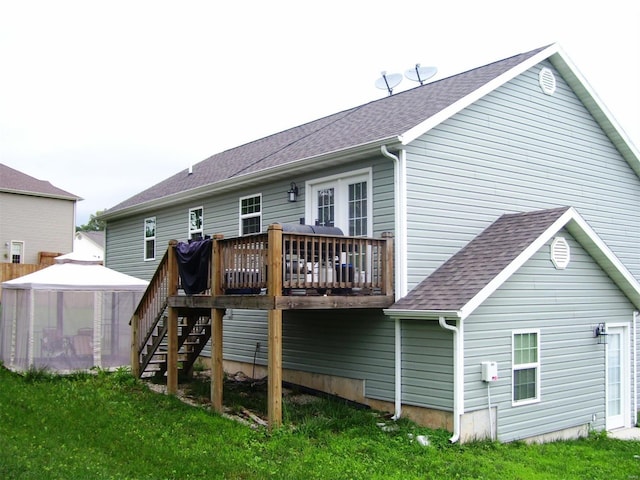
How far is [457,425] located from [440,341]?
1258 millimetres

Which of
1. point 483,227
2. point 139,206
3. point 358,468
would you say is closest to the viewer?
point 358,468

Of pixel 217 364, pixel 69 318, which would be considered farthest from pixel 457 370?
pixel 69 318

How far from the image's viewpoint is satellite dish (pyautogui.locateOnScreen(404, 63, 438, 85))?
15602mm

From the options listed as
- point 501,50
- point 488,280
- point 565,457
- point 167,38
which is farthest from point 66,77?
point 501,50

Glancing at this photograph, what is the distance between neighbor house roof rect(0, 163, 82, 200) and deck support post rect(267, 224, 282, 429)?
23494 mm

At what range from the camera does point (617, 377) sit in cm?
1241

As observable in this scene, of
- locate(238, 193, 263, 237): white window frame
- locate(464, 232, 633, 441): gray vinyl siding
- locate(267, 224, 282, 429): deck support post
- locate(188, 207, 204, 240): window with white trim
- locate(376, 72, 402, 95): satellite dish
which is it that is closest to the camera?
locate(267, 224, 282, 429): deck support post

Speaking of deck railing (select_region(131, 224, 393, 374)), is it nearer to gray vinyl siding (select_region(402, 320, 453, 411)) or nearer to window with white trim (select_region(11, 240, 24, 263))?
gray vinyl siding (select_region(402, 320, 453, 411))

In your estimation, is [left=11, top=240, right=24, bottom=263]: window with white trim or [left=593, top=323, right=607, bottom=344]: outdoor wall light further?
[left=11, top=240, right=24, bottom=263]: window with white trim

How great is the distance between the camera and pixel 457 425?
9.12 metres

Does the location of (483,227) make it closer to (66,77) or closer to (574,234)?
(574,234)

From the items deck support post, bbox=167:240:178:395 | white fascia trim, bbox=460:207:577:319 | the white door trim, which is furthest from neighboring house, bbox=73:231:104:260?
white fascia trim, bbox=460:207:577:319

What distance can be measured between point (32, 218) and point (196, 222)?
1692cm

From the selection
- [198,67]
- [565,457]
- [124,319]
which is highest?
[198,67]
